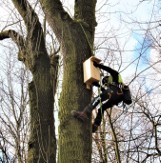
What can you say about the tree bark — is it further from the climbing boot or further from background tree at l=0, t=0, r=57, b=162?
background tree at l=0, t=0, r=57, b=162

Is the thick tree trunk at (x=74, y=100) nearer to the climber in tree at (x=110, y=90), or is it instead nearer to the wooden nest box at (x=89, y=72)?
the wooden nest box at (x=89, y=72)

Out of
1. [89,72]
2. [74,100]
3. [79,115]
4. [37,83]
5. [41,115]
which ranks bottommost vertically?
[79,115]

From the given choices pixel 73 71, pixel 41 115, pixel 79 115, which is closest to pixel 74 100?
Answer: pixel 79 115

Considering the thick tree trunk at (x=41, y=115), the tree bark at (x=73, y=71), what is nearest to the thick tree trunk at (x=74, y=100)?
the tree bark at (x=73, y=71)

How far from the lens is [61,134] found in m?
2.64

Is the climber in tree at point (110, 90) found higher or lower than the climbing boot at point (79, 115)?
higher

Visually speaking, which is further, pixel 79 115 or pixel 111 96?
pixel 111 96

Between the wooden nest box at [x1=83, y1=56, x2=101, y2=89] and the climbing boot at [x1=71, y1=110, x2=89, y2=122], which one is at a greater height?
the wooden nest box at [x1=83, y1=56, x2=101, y2=89]

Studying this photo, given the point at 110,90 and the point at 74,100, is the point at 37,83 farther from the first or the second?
the point at 74,100

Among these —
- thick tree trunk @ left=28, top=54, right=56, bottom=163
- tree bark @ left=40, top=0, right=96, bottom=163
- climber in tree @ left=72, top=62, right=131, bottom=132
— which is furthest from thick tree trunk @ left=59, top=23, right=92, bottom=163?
thick tree trunk @ left=28, top=54, right=56, bottom=163

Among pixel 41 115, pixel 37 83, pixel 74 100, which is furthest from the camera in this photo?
pixel 37 83

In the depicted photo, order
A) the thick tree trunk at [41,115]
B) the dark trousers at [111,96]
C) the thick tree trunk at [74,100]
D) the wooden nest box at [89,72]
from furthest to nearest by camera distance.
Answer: the thick tree trunk at [41,115] → the dark trousers at [111,96] → the wooden nest box at [89,72] → the thick tree trunk at [74,100]

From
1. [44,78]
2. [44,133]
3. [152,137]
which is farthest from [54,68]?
[152,137]

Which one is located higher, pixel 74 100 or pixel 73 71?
pixel 73 71
